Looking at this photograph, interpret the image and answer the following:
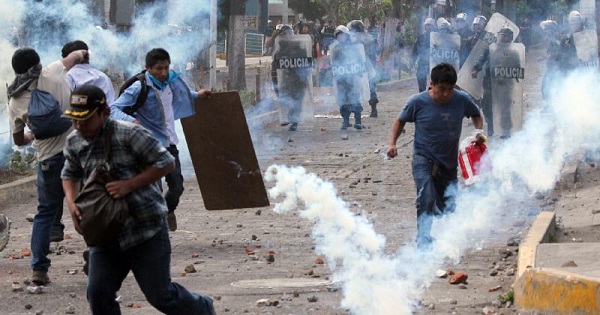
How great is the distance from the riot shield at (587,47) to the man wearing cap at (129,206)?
41.3 feet

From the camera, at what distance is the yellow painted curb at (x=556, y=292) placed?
6738mm

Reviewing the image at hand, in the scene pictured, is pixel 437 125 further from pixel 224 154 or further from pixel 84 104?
pixel 84 104

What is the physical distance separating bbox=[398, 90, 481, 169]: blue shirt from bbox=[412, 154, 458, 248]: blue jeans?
2.6 inches

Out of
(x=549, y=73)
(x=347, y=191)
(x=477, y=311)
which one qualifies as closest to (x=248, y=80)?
(x=549, y=73)

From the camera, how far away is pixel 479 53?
1886cm

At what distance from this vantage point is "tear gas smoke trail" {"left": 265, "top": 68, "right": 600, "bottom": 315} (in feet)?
25.2

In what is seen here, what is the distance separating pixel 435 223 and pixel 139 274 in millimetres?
4216

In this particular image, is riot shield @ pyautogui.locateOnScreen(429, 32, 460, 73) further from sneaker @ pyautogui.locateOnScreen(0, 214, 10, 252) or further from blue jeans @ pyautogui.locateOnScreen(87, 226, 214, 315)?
blue jeans @ pyautogui.locateOnScreen(87, 226, 214, 315)

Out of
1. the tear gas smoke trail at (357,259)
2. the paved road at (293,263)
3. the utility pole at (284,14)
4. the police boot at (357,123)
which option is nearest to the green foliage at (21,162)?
the paved road at (293,263)

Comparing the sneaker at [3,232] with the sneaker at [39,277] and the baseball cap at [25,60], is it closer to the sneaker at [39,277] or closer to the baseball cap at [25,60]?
the sneaker at [39,277]

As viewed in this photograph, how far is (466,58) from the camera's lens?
19.7 metres

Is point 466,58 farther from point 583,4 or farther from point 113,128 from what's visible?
point 113,128

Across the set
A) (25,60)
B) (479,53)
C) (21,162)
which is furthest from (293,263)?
(479,53)

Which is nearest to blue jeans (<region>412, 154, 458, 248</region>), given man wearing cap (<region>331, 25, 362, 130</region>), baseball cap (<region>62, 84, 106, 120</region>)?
baseball cap (<region>62, 84, 106, 120</region>)
